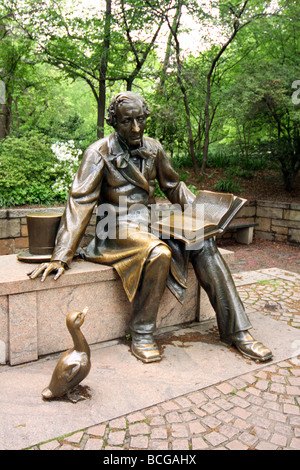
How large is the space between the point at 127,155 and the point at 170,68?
Answer: 7.65m

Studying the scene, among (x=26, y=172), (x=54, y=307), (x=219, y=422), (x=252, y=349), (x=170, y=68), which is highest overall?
(x=170, y=68)

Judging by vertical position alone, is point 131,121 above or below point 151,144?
above

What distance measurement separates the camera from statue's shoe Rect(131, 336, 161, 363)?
121 inches

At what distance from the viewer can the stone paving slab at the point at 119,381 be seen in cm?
231

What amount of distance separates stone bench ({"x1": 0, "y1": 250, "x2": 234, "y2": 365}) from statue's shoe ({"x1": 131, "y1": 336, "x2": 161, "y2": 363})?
315mm

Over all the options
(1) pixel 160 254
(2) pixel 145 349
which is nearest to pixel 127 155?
(1) pixel 160 254

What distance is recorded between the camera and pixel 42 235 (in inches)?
127

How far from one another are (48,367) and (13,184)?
5068 millimetres

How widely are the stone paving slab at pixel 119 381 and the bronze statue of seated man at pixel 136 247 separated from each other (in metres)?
0.15

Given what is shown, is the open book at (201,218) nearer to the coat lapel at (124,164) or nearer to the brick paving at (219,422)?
the coat lapel at (124,164)

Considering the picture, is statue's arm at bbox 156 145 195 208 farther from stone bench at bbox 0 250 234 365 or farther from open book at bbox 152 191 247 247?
stone bench at bbox 0 250 234 365

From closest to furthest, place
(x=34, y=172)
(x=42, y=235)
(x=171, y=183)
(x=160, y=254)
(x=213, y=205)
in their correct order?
(x=160, y=254) < (x=42, y=235) < (x=213, y=205) < (x=171, y=183) < (x=34, y=172)

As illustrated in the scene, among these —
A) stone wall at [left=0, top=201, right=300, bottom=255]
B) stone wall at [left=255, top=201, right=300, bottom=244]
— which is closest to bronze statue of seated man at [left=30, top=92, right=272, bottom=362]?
stone wall at [left=0, top=201, right=300, bottom=255]

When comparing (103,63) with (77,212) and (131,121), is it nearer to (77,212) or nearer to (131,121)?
(131,121)
